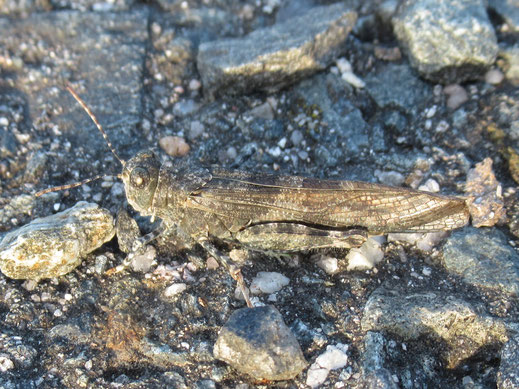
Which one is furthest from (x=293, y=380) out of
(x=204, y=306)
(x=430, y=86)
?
(x=430, y=86)

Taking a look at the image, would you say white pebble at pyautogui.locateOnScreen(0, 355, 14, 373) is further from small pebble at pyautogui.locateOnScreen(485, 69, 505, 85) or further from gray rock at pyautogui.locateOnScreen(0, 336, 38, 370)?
small pebble at pyautogui.locateOnScreen(485, 69, 505, 85)

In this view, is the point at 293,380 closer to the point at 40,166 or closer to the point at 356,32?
the point at 40,166

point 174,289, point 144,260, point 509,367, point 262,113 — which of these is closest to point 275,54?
point 262,113

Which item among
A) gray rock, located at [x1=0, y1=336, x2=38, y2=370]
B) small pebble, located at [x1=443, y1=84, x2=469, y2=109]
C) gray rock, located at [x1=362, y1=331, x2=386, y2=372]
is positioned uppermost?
small pebble, located at [x1=443, y1=84, x2=469, y2=109]

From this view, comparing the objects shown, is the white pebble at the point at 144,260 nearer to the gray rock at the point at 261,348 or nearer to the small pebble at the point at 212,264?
the small pebble at the point at 212,264

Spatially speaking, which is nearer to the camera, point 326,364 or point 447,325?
point 326,364

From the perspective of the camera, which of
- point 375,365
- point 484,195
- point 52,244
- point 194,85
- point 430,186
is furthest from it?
point 194,85

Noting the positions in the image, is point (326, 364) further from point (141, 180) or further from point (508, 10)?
point (508, 10)

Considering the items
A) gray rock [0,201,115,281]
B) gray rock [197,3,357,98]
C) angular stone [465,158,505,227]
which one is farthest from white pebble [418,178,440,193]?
gray rock [0,201,115,281]
